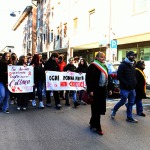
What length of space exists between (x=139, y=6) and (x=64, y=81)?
34.9 feet

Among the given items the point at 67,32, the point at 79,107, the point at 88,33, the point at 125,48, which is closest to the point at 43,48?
the point at 67,32

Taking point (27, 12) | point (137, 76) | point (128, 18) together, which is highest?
point (27, 12)

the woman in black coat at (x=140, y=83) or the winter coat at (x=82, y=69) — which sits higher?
the winter coat at (x=82, y=69)

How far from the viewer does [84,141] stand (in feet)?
18.6

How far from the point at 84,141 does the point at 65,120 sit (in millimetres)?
1978

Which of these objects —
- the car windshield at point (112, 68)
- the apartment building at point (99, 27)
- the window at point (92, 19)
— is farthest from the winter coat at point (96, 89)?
the window at point (92, 19)

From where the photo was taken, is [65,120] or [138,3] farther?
[138,3]

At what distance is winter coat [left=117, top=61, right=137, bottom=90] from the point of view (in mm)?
7395

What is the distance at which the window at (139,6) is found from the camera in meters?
18.2

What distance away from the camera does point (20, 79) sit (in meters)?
9.45

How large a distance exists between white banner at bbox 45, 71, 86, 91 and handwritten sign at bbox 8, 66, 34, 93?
57 centimetres

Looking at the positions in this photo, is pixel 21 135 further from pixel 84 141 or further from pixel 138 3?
pixel 138 3

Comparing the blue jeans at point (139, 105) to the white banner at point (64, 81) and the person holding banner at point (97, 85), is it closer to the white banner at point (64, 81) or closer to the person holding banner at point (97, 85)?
the person holding banner at point (97, 85)

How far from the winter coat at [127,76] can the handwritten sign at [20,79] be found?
10.9 ft
